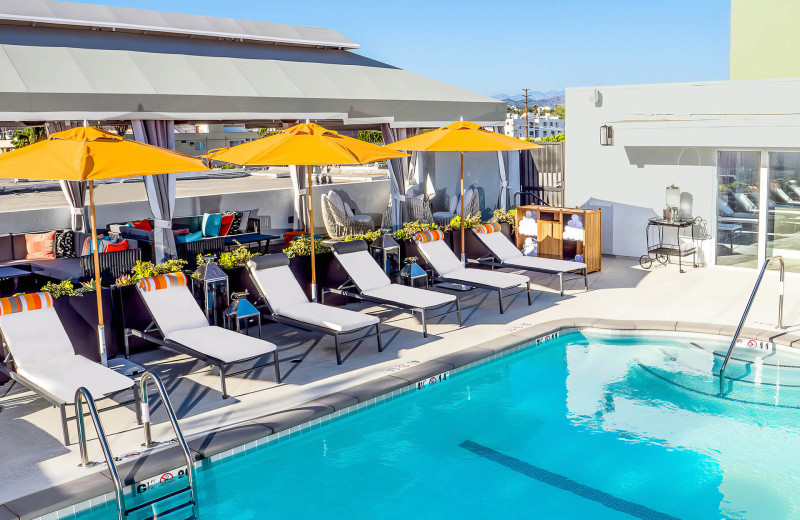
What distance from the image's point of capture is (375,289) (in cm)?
980

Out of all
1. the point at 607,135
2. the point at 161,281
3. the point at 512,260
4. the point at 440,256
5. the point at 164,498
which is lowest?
the point at 164,498

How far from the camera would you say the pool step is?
5.45 m

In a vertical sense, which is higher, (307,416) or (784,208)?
(784,208)

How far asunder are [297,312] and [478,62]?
89.0m

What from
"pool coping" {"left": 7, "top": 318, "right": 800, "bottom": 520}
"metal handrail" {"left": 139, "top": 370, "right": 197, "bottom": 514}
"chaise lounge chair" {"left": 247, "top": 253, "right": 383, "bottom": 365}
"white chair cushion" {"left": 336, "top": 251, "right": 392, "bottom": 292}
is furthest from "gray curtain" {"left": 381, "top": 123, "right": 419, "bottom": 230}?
"metal handrail" {"left": 139, "top": 370, "right": 197, "bottom": 514}

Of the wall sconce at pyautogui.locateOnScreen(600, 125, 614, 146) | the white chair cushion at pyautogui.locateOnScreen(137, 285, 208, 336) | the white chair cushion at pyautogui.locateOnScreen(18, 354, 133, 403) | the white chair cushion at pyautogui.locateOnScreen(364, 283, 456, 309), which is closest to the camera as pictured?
the white chair cushion at pyautogui.locateOnScreen(18, 354, 133, 403)

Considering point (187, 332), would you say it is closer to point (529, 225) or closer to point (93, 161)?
point (93, 161)

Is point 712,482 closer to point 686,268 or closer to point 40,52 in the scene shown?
point 686,268

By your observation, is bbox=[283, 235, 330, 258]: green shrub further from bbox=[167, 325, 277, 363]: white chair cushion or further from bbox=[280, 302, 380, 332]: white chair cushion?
bbox=[167, 325, 277, 363]: white chair cushion

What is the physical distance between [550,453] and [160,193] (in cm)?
751

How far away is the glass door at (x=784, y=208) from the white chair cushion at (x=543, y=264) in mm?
3353

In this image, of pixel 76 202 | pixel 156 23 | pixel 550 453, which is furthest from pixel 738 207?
pixel 76 202

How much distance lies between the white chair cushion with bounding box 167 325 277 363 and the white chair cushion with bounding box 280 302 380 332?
0.86 metres

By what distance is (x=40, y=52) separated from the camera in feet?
38.8
